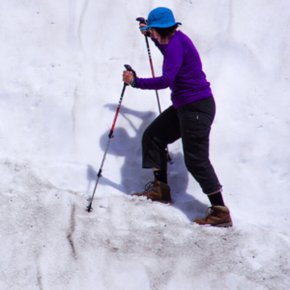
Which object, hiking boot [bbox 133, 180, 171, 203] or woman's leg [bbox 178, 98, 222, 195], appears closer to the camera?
woman's leg [bbox 178, 98, 222, 195]

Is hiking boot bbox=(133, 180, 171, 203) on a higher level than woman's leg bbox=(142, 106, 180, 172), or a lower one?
lower

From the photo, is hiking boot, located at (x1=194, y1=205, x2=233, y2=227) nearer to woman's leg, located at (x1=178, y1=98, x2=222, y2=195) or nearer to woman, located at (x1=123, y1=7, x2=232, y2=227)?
woman, located at (x1=123, y1=7, x2=232, y2=227)

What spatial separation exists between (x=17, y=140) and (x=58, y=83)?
40.1 inches

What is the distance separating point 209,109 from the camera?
639 centimetres

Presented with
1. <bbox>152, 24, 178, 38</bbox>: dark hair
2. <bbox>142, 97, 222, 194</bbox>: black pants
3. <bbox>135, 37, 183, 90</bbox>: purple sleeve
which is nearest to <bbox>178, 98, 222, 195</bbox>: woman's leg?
<bbox>142, 97, 222, 194</bbox>: black pants

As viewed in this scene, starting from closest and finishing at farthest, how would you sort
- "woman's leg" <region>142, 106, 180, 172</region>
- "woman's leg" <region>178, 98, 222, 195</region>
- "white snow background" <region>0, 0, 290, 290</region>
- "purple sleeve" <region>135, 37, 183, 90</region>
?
"white snow background" <region>0, 0, 290, 290</region> → "purple sleeve" <region>135, 37, 183, 90</region> → "woman's leg" <region>178, 98, 222, 195</region> → "woman's leg" <region>142, 106, 180, 172</region>

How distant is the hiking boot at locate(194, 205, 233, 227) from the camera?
6.39 m

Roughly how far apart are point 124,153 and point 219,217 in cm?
168

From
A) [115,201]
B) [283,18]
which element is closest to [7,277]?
[115,201]

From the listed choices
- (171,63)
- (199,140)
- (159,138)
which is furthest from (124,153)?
(171,63)

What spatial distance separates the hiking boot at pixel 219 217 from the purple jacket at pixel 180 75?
125 centimetres

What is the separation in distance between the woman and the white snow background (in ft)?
1.58

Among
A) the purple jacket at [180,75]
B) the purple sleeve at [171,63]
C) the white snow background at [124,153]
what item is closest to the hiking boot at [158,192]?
the white snow background at [124,153]

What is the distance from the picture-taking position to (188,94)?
6312 millimetres
